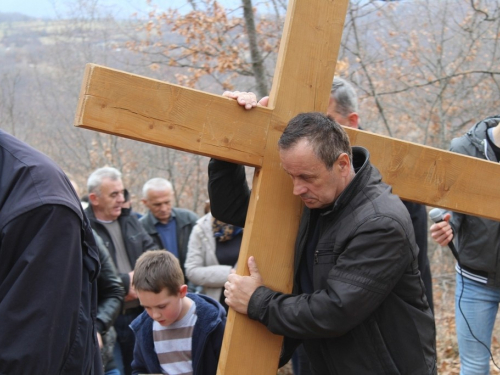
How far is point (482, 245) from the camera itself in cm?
372

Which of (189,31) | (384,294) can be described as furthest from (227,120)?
(189,31)

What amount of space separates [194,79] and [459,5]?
13.6 feet

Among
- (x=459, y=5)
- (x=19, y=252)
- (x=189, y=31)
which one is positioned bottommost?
(x=19, y=252)

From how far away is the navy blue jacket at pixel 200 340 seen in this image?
10.0 ft

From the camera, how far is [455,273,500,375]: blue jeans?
3764 mm

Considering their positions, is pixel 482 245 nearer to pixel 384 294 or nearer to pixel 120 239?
pixel 384 294

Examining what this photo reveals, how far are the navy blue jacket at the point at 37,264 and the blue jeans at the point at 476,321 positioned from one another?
8.26 ft

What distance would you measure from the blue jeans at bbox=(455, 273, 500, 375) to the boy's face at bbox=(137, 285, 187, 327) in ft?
5.56

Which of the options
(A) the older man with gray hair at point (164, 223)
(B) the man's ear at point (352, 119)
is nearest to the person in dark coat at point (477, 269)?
(B) the man's ear at point (352, 119)

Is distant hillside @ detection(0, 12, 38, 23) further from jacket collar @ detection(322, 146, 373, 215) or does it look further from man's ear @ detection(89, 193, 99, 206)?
jacket collar @ detection(322, 146, 373, 215)

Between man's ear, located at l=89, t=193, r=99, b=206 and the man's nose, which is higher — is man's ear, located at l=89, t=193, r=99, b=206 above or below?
below

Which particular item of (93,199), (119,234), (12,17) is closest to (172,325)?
(119,234)

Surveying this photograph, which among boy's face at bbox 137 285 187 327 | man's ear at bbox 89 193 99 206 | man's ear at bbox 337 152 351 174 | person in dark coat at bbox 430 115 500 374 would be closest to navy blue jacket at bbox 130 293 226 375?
boy's face at bbox 137 285 187 327

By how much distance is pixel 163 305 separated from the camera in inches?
123
